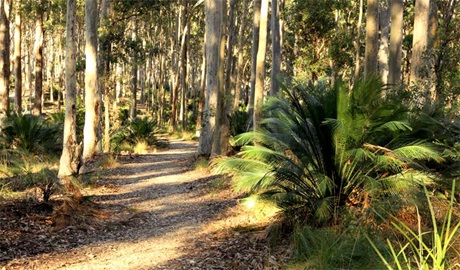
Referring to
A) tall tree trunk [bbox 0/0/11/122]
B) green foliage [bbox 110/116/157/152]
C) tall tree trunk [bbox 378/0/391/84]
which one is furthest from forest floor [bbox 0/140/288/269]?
tall tree trunk [bbox 378/0/391/84]

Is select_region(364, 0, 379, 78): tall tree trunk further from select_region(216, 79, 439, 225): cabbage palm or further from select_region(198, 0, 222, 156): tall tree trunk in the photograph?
select_region(198, 0, 222, 156): tall tree trunk

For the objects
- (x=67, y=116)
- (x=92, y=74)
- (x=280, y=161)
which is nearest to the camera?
(x=280, y=161)

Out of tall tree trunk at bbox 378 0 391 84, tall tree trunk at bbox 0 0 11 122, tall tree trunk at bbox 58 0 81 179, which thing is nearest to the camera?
tall tree trunk at bbox 58 0 81 179

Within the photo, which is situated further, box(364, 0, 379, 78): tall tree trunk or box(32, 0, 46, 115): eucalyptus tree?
box(32, 0, 46, 115): eucalyptus tree

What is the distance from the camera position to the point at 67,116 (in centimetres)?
977

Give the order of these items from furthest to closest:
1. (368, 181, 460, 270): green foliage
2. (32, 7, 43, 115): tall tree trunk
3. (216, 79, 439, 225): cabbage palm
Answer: (32, 7, 43, 115): tall tree trunk < (216, 79, 439, 225): cabbage palm < (368, 181, 460, 270): green foliage

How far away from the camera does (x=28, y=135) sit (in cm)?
1339

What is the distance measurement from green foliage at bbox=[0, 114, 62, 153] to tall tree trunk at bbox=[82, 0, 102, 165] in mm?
1646

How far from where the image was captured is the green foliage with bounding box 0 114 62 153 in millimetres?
13281

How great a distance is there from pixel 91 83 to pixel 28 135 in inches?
119

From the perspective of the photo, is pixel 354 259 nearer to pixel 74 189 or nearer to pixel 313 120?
pixel 313 120

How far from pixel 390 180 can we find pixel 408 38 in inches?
892

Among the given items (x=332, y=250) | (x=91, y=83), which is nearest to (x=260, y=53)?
(x=91, y=83)

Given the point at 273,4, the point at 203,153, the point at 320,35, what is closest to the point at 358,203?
the point at 203,153
